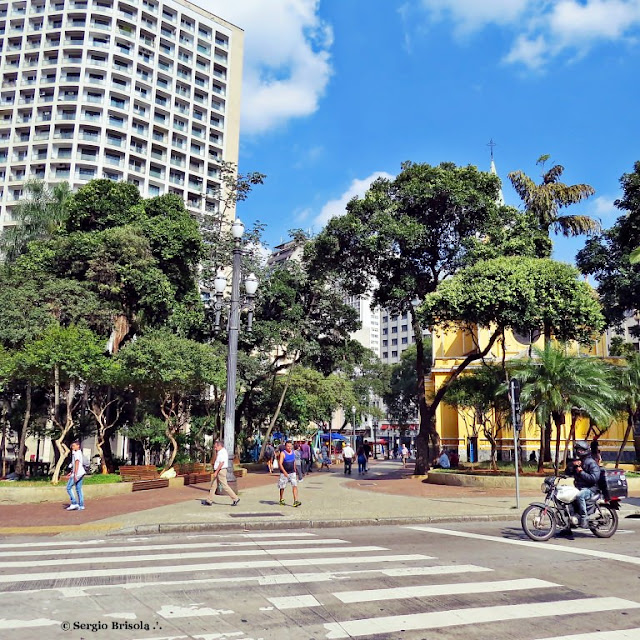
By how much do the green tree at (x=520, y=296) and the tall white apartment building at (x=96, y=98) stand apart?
46.3m

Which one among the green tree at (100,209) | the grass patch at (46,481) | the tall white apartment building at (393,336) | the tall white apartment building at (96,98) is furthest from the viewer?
the tall white apartment building at (393,336)

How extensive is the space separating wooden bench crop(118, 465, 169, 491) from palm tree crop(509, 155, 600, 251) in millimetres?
20551

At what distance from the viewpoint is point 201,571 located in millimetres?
7363

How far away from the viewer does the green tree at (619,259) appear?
30234 mm

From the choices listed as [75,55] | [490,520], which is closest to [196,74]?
[75,55]

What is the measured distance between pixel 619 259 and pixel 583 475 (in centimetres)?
Answer: 2431

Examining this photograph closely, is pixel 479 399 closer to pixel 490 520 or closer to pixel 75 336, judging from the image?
pixel 490 520

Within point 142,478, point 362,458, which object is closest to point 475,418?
point 362,458

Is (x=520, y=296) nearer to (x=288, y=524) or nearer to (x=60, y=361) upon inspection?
(x=288, y=524)

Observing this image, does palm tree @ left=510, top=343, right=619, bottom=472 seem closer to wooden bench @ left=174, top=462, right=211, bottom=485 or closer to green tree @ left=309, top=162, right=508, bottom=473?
green tree @ left=309, top=162, right=508, bottom=473

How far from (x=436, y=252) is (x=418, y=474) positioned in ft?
32.3

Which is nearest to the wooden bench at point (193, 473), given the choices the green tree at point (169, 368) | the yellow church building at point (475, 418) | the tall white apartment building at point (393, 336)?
the green tree at point (169, 368)

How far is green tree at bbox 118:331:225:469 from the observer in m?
20.0

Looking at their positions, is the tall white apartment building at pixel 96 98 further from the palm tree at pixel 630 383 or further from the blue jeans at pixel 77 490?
the blue jeans at pixel 77 490
